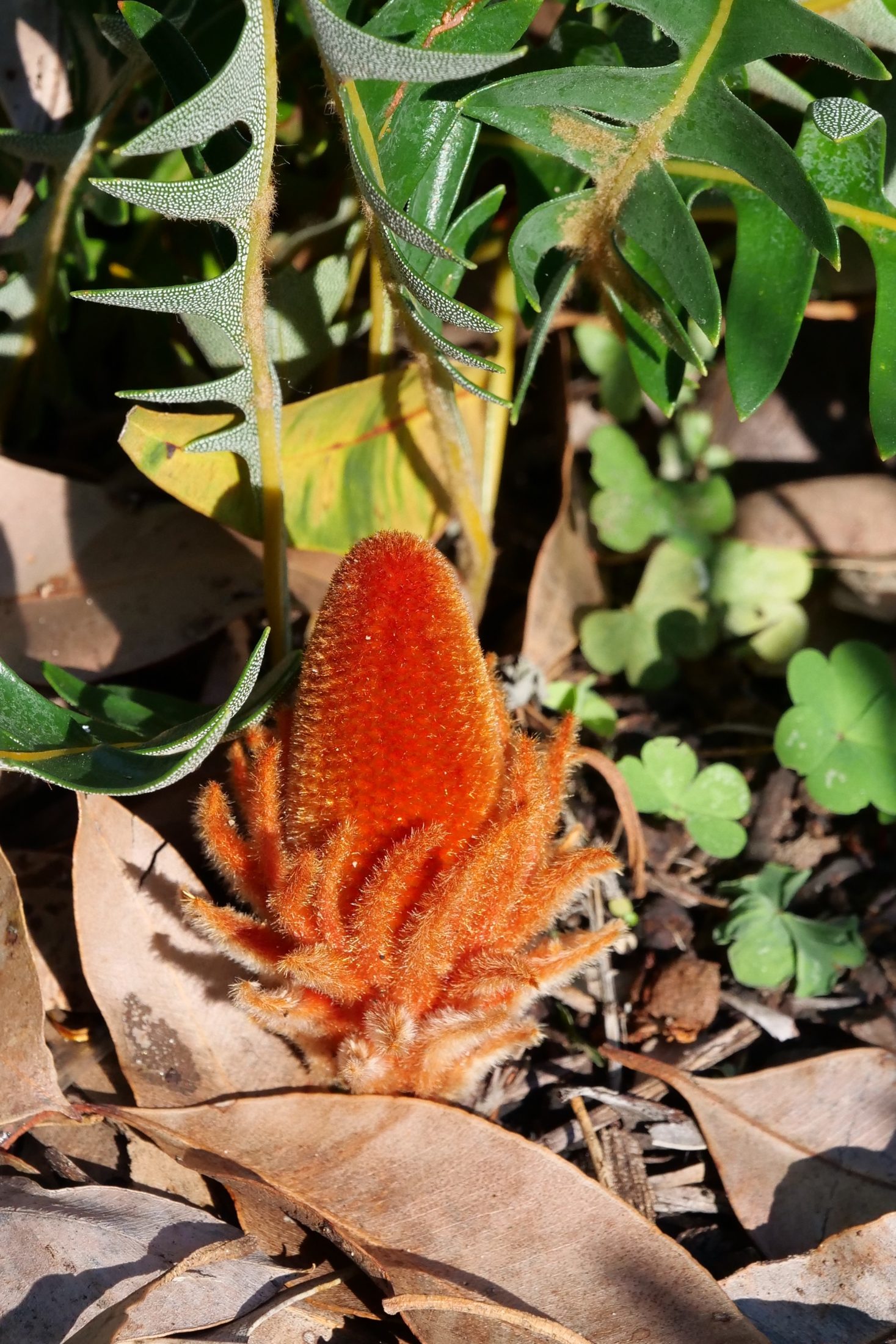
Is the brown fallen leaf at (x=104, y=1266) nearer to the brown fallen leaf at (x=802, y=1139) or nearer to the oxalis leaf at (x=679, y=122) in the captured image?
the brown fallen leaf at (x=802, y=1139)

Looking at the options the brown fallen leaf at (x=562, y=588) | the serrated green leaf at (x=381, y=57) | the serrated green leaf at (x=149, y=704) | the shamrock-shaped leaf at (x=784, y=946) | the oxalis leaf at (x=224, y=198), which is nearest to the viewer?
the serrated green leaf at (x=381, y=57)

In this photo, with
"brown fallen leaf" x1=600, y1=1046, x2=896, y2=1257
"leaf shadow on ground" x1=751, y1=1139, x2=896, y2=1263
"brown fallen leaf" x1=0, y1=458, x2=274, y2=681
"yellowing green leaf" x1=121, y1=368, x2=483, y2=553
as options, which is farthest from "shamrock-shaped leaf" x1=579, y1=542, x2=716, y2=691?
"leaf shadow on ground" x1=751, y1=1139, x2=896, y2=1263

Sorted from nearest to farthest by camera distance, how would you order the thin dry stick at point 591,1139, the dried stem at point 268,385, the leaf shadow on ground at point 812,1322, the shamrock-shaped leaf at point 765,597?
1. the dried stem at point 268,385
2. the leaf shadow on ground at point 812,1322
3. the thin dry stick at point 591,1139
4. the shamrock-shaped leaf at point 765,597

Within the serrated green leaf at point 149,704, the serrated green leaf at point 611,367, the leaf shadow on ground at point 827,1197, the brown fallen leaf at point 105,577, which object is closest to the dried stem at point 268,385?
the serrated green leaf at point 149,704

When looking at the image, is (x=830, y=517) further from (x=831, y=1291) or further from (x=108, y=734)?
(x=108, y=734)

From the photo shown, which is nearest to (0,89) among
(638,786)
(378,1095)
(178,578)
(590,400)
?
(178,578)

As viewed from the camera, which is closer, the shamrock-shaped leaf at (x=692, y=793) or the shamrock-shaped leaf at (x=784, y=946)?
the shamrock-shaped leaf at (x=784, y=946)

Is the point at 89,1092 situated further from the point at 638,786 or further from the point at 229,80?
the point at 229,80
